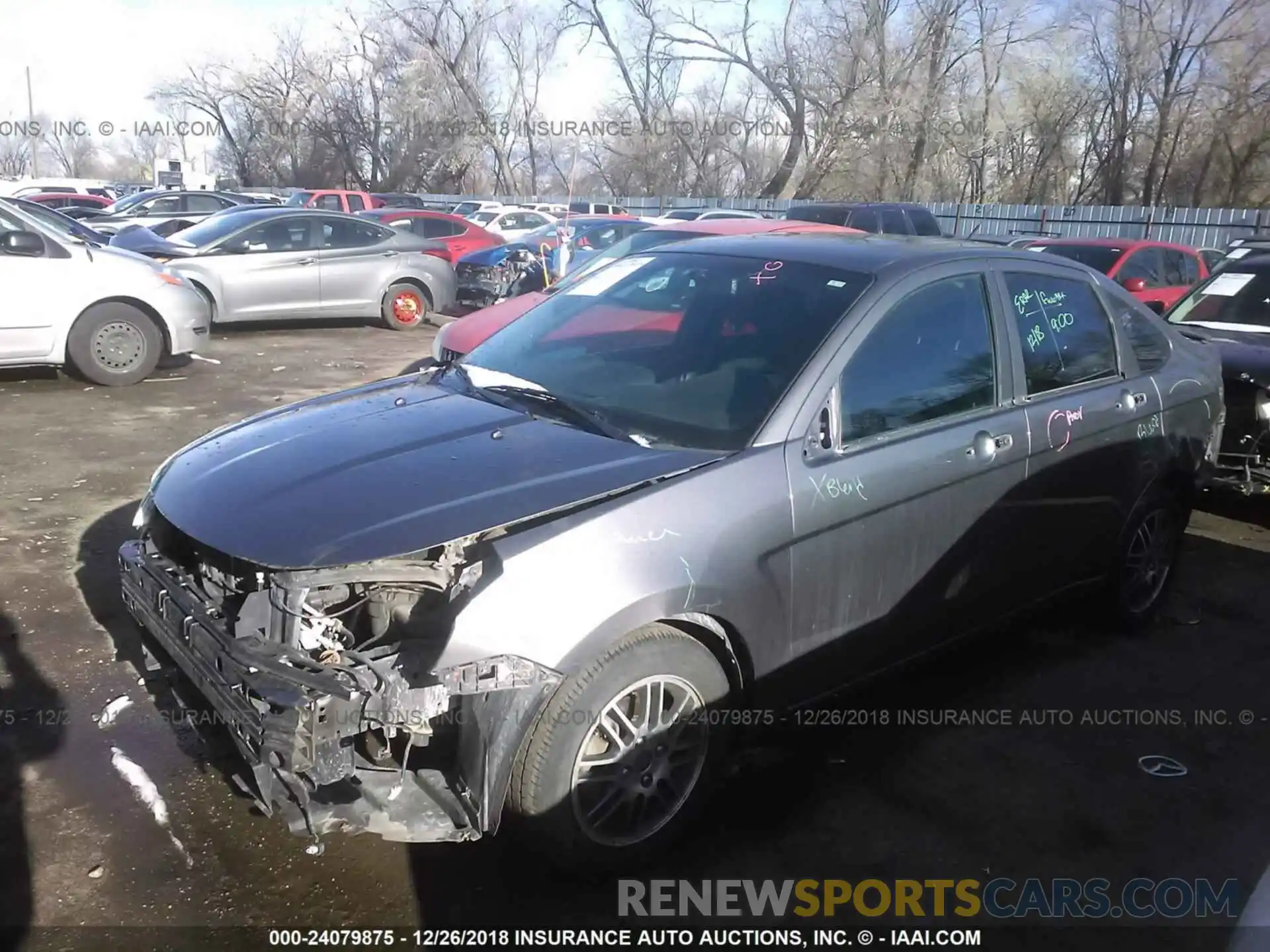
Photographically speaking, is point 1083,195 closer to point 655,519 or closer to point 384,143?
point 384,143

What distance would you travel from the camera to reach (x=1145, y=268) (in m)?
11.9

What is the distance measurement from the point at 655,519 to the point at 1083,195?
39.8 m

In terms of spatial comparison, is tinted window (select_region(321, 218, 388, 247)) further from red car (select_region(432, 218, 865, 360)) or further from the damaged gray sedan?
the damaged gray sedan

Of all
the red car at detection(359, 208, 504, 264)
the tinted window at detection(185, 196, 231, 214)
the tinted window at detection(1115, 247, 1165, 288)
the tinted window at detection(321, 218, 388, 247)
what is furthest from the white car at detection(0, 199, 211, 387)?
the tinted window at detection(185, 196, 231, 214)

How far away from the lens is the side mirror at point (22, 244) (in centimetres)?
805

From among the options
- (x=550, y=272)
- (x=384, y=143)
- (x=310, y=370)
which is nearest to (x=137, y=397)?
(x=310, y=370)

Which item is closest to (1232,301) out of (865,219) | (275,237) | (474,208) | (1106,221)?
(865,219)

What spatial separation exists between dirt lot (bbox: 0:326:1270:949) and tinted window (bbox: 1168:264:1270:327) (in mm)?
2881

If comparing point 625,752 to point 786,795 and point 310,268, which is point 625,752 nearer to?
point 786,795

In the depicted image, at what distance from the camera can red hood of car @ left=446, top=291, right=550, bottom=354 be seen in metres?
7.59

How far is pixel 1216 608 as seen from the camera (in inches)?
205

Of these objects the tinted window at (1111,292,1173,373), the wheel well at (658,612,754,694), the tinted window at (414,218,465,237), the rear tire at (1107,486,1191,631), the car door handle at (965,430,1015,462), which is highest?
the tinted window at (414,218,465,237)

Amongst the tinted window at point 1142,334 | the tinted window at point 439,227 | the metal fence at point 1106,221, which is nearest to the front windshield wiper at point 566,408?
the tinted window at point 1142,334

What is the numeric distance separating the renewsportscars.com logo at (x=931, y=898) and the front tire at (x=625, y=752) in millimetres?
144
